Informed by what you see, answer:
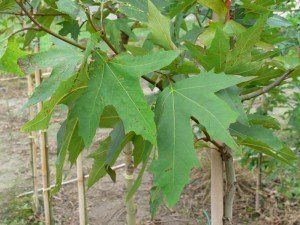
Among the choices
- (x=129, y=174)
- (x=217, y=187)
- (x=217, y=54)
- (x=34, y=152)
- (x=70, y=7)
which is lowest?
(x=217, y=187)

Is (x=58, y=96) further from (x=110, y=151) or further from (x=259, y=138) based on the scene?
(x=259, y=138)

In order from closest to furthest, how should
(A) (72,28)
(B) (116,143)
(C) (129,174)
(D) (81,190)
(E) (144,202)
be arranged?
(B) (116,143) → (A) (72,28) → (C) (129,174) → (D) (81,190) → (E) (144,202)

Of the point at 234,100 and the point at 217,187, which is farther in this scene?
the point at 217,187

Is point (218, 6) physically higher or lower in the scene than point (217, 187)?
higher

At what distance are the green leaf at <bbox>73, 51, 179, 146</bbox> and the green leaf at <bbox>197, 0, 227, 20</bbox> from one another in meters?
0.19

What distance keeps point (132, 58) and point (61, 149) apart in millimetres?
252

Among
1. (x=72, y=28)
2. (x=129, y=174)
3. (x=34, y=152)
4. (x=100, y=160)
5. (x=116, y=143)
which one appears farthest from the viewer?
(x=34, y=152)

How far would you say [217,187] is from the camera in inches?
39.3

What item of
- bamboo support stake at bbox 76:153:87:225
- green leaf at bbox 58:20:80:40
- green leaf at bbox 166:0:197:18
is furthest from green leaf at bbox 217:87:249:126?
bamboo support stake at bbox 76:153:87:225

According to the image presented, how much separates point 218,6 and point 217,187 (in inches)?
14.7

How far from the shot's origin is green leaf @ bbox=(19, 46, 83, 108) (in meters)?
0.88

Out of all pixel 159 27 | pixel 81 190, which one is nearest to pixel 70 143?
pixel 159 27

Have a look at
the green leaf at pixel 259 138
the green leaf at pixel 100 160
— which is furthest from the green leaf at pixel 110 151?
the green leaf at pixel 259 138

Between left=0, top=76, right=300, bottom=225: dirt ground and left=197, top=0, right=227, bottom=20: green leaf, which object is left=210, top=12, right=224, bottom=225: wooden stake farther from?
left=0, top=76, right=300, bottom=225: dirt ground
